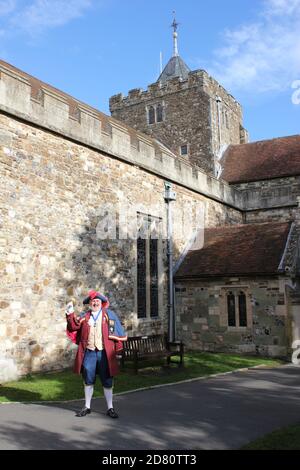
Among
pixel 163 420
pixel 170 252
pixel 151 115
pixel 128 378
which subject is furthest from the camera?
pixel 151 115

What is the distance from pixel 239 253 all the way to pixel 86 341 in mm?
9602

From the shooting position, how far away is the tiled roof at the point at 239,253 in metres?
14.1

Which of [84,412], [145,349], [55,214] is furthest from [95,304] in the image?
[145,349]

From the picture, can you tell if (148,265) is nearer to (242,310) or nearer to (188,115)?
(242,310)

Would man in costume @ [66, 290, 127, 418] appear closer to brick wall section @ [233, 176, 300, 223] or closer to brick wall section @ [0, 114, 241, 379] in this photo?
brick wall section @ [0, 114, 241, 379]

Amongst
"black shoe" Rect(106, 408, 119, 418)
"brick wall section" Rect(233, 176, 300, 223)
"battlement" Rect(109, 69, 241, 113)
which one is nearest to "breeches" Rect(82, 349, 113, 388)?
"black shoe" Rect(106, 408, 119, 418)

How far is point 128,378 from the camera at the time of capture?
31.5 feet

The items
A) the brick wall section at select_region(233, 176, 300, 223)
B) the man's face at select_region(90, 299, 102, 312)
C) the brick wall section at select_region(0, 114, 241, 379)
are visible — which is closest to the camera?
the man's face at select_region(90, 299, 102, 312)

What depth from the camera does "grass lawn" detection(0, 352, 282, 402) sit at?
25.7 ft

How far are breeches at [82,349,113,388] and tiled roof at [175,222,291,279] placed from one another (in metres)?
8.19

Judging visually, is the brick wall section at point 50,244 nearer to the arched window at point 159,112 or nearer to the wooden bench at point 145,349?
the wooden bench at point 145,349

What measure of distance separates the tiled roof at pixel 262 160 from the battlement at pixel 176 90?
3493 millimetres

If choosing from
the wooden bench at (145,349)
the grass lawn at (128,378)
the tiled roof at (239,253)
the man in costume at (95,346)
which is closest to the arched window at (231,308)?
the tiled roof at (239,253)
